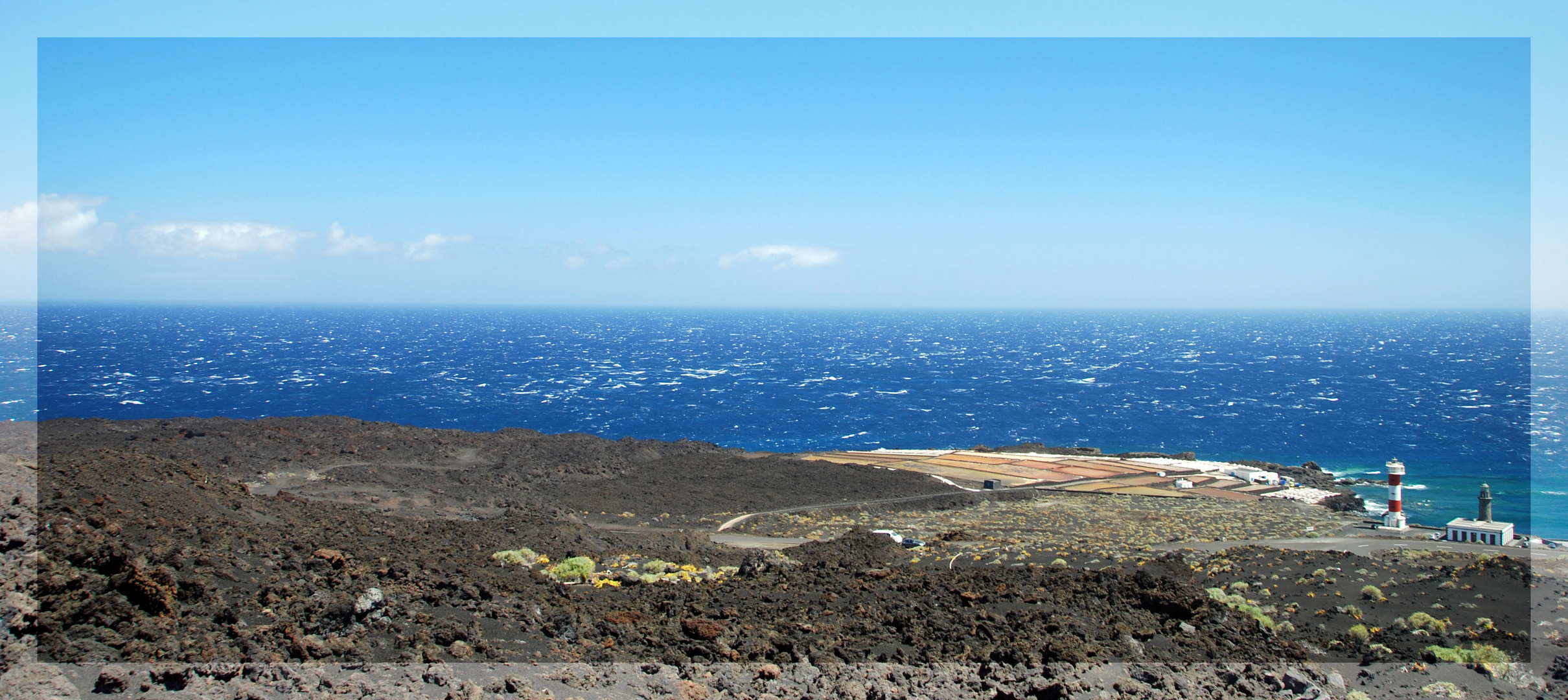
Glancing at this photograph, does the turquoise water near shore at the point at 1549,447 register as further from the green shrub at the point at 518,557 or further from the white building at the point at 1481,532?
the green shrub at the point at 518,557

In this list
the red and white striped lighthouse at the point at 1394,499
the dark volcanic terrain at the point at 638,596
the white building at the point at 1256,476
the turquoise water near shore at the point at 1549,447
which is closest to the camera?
the dark volcanic terrain at the point at 638,596

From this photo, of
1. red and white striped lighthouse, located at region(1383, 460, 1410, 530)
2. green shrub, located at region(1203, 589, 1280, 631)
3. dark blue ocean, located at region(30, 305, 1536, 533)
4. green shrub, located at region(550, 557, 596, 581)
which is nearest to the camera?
green shrub, located at region(1203, 589, 1280, 631)

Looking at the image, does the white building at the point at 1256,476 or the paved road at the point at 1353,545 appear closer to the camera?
the paved road at the point at 1353,545

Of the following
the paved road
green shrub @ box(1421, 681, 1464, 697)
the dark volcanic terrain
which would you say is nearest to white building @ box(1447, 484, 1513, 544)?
the paved road

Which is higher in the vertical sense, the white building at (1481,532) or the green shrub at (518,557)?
the green shrub at (518,557)

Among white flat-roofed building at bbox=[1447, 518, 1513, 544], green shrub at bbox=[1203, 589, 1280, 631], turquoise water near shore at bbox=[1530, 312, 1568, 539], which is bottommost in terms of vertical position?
turquoise water near shore at bbox=[1530, 312, 1568, 539]

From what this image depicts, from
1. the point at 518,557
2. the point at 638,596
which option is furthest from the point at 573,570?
the point at 638,596

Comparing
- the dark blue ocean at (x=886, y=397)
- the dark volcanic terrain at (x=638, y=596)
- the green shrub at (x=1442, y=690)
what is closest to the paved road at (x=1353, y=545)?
the dark volcanic terrain at (x=638, y=596)

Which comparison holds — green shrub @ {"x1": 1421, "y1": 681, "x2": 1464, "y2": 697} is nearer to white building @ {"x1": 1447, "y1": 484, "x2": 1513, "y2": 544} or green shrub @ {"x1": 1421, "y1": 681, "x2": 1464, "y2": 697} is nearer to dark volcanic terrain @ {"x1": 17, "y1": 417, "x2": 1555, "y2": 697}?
dark volcanic terrain @ {"x1": 17, "y1": 417, "x2": 1555, "y2": 697}
